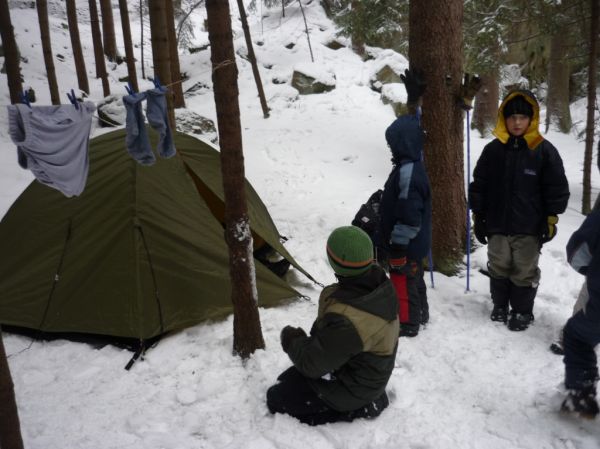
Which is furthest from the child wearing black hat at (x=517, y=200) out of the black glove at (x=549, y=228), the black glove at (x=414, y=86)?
the black glove at (x=414, y=86)

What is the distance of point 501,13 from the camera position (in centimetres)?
872

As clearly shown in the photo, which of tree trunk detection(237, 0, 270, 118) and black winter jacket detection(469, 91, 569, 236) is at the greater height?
tree trunk detection(237, 0, 270, 118)

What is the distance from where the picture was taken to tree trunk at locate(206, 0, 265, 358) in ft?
10.6

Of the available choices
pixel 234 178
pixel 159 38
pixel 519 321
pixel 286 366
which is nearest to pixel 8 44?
pixel 159 38

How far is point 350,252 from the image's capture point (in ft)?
8.42

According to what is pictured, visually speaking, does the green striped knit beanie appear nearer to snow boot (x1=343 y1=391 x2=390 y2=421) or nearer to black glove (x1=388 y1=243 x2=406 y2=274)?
snow boot (x1=343 y1=391 x2=390 y2=421)

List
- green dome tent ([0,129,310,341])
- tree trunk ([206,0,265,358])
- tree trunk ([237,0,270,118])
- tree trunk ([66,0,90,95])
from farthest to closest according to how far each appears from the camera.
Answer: tree trunk ([66,0,90,95])
tree trunk ([237,0,270,118])
green dome tent ([0,129,310,341])
tree trunk ([206,0,265,358])

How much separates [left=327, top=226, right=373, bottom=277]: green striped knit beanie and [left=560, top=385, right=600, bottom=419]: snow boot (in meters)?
1.63

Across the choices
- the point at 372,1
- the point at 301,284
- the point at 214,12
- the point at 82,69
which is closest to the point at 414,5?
the point at 214,12

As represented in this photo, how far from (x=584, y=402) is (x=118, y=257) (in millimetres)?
3959

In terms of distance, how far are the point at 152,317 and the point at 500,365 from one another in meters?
3.07

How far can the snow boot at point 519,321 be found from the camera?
4.00 meters

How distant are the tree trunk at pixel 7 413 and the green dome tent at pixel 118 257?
1.83m

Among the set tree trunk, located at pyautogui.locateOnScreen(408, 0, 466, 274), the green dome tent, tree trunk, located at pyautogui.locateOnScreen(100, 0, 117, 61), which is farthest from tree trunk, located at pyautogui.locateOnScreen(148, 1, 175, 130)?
tree trunk, located at pyautogui.locateOnScreen(100, 0, 117, 61)
